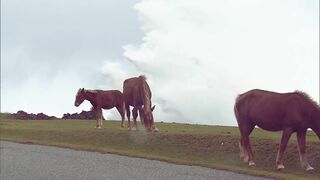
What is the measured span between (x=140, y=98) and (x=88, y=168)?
30.5 feet

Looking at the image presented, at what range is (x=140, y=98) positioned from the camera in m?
28.7

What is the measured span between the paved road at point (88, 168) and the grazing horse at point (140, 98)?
15.4 ft

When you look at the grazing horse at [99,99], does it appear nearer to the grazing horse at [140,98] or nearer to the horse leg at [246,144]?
the grazing horse at [140,98]

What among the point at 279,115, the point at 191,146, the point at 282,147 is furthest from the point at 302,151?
the point at 191,146

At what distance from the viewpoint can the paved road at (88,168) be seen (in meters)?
18.2

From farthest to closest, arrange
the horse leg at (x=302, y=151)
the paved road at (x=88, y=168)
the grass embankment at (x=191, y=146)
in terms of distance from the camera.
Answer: the grass embankment at (x=191, y=146) → the horse leg at (x=302, y=151) → the paved road at (x=88, y=168)

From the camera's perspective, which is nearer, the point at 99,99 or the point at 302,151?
the point at 302,151

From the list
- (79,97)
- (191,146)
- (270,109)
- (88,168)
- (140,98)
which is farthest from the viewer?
(79,97)

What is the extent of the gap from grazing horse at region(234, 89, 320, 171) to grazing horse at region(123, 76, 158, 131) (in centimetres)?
717

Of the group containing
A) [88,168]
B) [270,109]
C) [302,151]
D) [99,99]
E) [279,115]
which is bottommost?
[88,168]

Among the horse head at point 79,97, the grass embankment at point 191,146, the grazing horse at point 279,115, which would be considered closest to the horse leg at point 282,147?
the grazing horse at point 279,115

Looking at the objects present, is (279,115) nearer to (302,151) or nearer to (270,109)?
(270,109)

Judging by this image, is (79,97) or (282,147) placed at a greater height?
(79,97)

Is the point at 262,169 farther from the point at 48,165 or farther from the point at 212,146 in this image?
the point at 48,165
